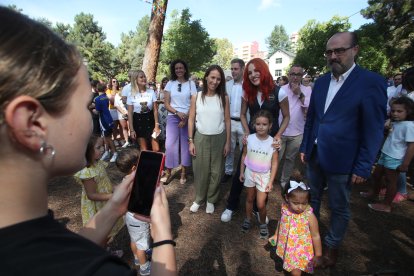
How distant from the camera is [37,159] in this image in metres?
0.67

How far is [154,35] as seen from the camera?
746 centimetres

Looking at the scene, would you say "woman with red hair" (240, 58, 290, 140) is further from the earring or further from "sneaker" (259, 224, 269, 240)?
the earring

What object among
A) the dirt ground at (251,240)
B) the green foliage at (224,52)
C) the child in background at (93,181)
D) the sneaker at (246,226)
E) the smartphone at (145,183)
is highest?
the green foliage at (224,52)

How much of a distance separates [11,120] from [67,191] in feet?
14.6

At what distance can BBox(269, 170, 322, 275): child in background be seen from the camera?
229 centimetres

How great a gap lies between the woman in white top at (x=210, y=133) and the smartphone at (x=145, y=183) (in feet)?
7.10

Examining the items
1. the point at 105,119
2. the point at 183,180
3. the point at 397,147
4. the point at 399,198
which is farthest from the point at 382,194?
the point at 105,119

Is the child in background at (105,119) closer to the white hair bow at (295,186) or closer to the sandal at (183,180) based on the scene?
the sandal at (183,180)

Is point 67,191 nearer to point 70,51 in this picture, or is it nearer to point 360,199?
point 70,51

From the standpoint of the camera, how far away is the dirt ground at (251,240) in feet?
8.87

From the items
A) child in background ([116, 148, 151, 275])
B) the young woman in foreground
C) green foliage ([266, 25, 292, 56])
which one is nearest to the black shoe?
child in background ([116, 148, 151, 275])

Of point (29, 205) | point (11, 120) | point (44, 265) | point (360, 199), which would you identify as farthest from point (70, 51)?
point (360, 199)

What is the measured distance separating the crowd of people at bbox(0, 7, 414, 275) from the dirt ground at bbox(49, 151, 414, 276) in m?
0.19

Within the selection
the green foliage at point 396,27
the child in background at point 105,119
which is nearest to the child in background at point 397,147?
the child in background at point 105,119
